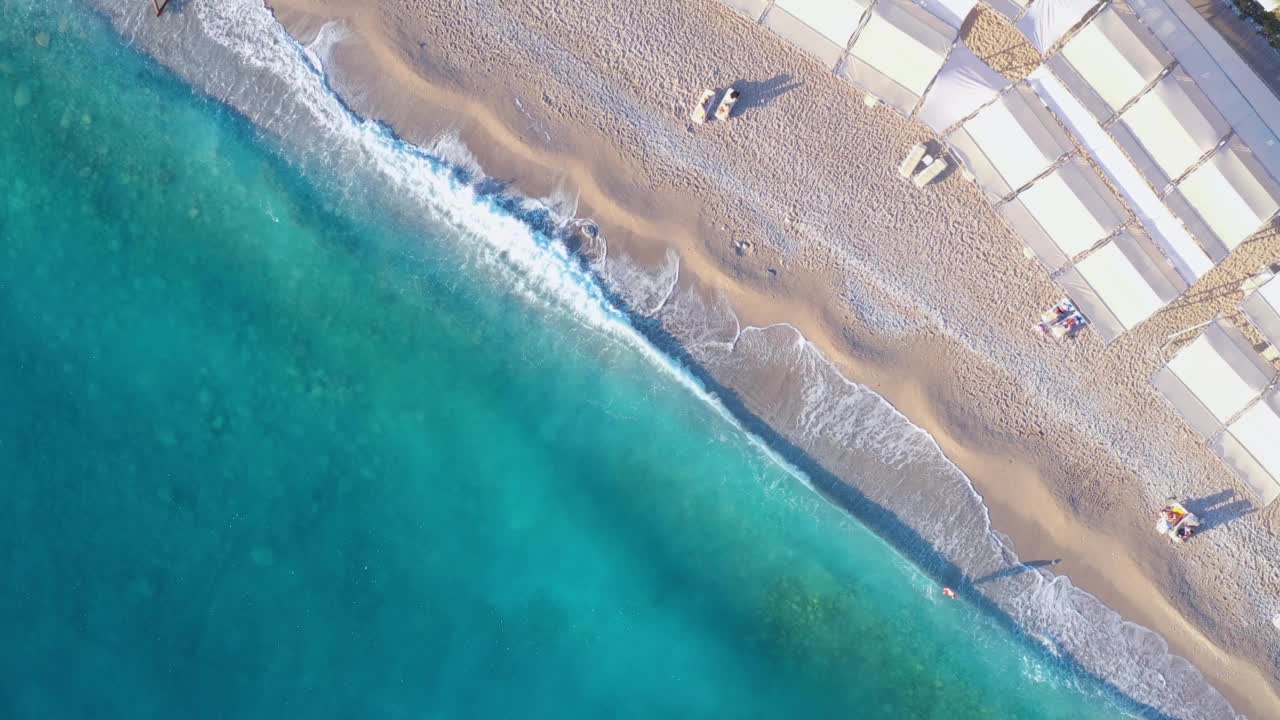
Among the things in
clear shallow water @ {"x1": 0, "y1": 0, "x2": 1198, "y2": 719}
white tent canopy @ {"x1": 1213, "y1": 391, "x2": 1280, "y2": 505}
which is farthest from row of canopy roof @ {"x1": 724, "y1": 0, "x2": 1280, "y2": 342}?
clear shallow water @ {"x1": 0, "y1": 0, "x2": 1198, "y2": 719}

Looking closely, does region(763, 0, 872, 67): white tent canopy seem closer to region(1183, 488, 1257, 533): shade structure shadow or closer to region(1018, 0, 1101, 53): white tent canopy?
region(1018, 0, 1101, 53): white tent canopy

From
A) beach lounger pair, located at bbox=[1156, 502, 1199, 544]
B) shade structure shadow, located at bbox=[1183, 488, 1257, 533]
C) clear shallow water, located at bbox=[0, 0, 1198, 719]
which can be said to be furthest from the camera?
clear shallow water, located at bbox=[0, 0, 1198, 719]

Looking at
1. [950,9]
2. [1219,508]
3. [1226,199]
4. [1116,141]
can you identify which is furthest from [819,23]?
[1219,508]

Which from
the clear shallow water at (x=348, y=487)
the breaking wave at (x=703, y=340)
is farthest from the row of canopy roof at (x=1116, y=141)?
the clear shallow water at (x=348, y=487)

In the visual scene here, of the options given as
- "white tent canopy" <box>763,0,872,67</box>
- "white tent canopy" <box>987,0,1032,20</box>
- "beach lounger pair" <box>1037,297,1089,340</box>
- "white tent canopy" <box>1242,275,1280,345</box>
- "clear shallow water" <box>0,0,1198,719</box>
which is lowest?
"clear shallow water" <box>0,0,1198,719</box>

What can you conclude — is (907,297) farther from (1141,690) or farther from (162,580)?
(162,580)

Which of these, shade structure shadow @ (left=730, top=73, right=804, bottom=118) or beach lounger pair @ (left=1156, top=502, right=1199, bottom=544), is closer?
shade structure shadow @ (left=730, top=73, right=804, bottom=118)

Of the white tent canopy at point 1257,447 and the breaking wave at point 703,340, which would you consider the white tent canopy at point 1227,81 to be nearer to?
the white tent canopy at point 1257,447
